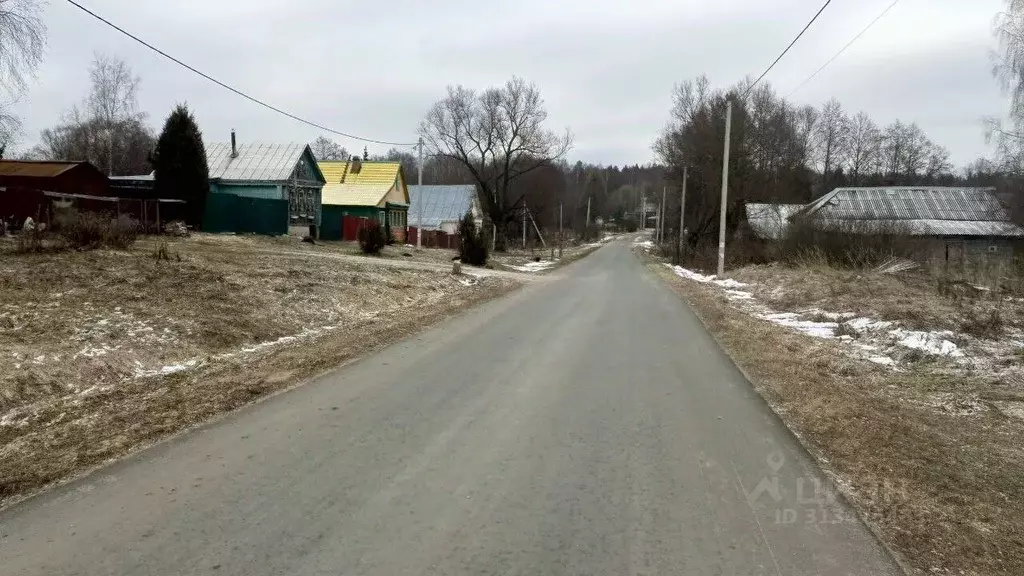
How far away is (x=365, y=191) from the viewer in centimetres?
4706

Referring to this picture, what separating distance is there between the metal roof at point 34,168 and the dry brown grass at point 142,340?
13073mm

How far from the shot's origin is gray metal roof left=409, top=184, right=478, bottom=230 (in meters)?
62.5

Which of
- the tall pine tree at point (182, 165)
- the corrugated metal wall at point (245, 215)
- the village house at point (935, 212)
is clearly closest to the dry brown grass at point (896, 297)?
the village house at point (935, 212)

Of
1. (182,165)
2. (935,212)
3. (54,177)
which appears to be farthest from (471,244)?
(935,212)

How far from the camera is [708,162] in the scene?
4859 cm

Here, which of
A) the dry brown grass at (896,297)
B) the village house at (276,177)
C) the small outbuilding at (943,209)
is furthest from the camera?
the small outbuilding at (943,209)

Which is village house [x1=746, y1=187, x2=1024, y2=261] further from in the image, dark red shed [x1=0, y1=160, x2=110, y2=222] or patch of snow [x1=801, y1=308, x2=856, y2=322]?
dark red shed [x1=0, y1=160, x2=110, y2=222]

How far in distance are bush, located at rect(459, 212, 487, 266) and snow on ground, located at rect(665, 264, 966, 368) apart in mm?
16110

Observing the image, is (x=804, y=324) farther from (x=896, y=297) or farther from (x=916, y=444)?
(x=916, y=444)

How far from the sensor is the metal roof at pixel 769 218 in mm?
34741

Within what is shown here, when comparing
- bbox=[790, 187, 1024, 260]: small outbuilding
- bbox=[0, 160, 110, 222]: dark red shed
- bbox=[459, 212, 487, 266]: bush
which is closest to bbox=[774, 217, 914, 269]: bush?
bbox=[459, 212, 487, 266]: bush

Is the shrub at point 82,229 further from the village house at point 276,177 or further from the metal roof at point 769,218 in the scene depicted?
the metal roof at point 769,218

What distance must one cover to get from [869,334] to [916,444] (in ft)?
21.4

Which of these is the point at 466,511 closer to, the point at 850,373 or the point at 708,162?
the point at 850,373
